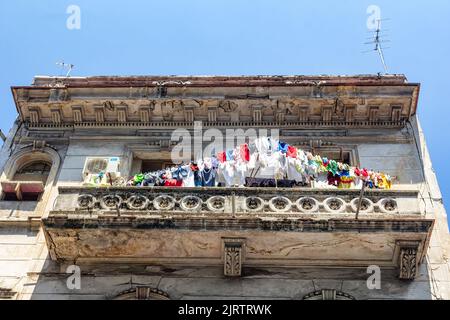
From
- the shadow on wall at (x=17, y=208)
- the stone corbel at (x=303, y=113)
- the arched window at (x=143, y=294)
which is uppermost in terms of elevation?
the stone corbel at (x=303, y=113)

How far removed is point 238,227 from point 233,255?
0.64 metres

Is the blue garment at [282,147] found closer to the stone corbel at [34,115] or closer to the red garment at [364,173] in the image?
the red garment at [364,173]

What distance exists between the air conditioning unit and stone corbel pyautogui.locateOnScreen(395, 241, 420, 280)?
711 cm

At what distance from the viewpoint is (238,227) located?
13102 mm

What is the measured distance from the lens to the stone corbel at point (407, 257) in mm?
13117

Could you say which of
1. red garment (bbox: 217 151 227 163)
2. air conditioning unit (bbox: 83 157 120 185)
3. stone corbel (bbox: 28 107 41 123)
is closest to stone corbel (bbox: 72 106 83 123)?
stone corbel (bbox: 28 107 41 123)

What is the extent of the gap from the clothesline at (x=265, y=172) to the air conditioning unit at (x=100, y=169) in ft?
1.77

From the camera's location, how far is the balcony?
13070 mm

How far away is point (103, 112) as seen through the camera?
18.1m

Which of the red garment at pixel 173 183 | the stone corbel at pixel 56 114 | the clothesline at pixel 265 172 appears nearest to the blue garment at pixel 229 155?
the clothesline at pixel 265 172

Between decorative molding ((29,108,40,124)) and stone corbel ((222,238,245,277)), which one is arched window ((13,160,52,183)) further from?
stone corbel ((222,238,245,277))
